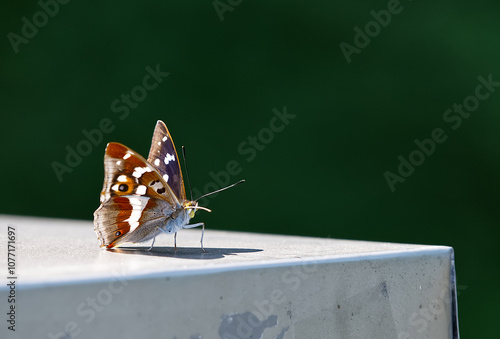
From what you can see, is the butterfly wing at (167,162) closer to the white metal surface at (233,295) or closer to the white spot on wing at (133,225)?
the white spot on wing at (133,225)

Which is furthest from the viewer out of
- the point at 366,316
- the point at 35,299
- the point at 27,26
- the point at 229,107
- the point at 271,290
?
the point at 27,26

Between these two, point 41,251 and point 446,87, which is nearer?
point 41,251

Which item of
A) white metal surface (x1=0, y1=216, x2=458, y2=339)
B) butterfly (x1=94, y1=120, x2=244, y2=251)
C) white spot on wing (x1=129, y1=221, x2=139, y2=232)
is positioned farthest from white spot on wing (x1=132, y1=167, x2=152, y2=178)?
white metal surface (x1=0, y1=216, x2=458, y2=339)

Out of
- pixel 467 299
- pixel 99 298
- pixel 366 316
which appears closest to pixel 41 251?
pixel 99 298

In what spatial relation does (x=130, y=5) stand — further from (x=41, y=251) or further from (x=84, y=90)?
(x=41, y=251)

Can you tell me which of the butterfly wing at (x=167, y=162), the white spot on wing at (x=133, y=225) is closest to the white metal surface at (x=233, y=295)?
the white spot on wing at (x=133, y=225)

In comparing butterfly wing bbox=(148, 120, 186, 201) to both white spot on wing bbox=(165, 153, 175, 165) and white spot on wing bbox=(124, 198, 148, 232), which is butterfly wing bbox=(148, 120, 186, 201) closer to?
white spot on wing bbox=(165, 153, 175, 165)
